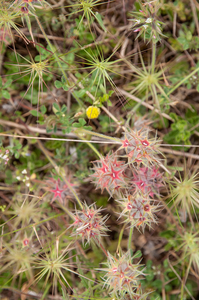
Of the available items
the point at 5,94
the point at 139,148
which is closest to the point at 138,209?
the point at 139,148

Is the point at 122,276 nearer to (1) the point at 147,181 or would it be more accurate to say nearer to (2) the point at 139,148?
(1) the point at 147,181

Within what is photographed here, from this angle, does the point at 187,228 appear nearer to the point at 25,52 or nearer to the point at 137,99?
the point at 137,99

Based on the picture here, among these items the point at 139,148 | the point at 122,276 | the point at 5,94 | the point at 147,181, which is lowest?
the point at 122,276

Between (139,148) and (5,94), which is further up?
(5,94)

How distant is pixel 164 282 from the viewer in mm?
2887

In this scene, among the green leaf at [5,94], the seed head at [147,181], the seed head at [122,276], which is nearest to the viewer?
the seed head at [122,276]

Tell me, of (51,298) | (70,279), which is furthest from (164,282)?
(51,298)

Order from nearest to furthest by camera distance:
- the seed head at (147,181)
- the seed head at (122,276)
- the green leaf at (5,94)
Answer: the seed head at (122,276) → the seed head at (147,181) → the green leaf at (5,94)

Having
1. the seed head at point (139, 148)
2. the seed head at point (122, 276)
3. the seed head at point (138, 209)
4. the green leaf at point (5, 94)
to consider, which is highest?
the green leaf at point (5, 94)

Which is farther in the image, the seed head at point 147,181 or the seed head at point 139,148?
the seed head at point 147,181

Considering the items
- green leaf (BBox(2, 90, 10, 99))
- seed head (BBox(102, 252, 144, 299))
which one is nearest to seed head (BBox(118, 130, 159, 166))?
seed head (BBox(102, 252, 144, 299))

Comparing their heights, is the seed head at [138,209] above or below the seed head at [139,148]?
below

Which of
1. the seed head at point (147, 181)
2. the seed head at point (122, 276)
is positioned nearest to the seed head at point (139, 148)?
the seed head at point (147, 181)

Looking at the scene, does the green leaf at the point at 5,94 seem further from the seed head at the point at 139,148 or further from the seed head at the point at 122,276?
the seed head at the point at 122,276
